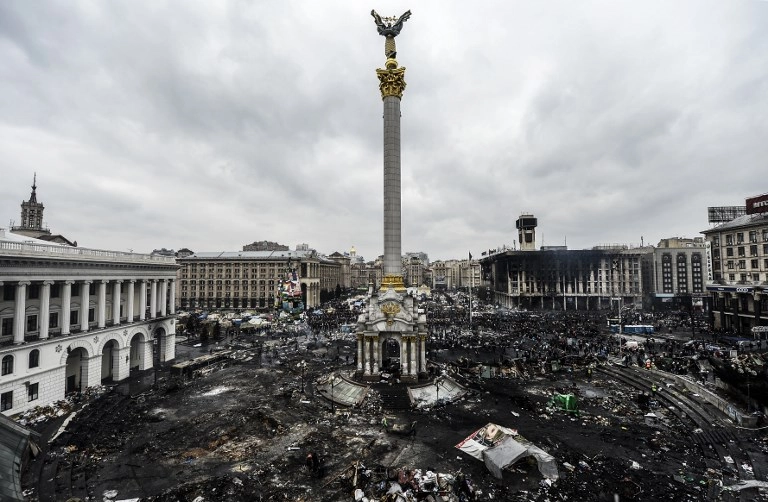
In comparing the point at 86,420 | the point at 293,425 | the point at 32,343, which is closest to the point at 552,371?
the point at 293,425

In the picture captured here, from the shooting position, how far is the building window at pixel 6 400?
29.0 m

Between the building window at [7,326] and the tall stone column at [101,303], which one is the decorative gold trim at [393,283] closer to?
the tall stone column at [101,303]

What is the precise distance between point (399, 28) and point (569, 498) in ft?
152

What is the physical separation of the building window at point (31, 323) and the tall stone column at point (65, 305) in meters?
2.05

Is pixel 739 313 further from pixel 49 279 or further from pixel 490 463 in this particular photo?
pixel 49 279

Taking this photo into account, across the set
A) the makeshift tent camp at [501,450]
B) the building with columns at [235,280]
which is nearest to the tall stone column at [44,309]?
the makeshift tent camp at [501,450]

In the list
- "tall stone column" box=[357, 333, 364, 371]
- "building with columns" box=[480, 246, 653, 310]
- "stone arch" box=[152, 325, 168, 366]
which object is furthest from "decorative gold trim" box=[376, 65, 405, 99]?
"building with columns" box=[480, 246, 653, 310]

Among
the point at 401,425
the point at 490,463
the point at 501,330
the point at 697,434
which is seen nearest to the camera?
the point at 490,463

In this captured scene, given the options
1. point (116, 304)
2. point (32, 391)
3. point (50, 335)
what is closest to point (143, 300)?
point (116, 304)

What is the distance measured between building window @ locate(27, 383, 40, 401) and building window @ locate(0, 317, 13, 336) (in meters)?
4.79

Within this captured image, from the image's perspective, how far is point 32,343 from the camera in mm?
31312

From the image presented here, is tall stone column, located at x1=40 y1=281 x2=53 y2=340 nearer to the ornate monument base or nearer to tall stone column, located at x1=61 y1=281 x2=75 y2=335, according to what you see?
tall stone column, located at x1=61 y1=281 x2=75 y2=335

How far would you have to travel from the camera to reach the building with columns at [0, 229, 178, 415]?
99.9 ft

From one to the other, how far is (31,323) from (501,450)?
3986cm
